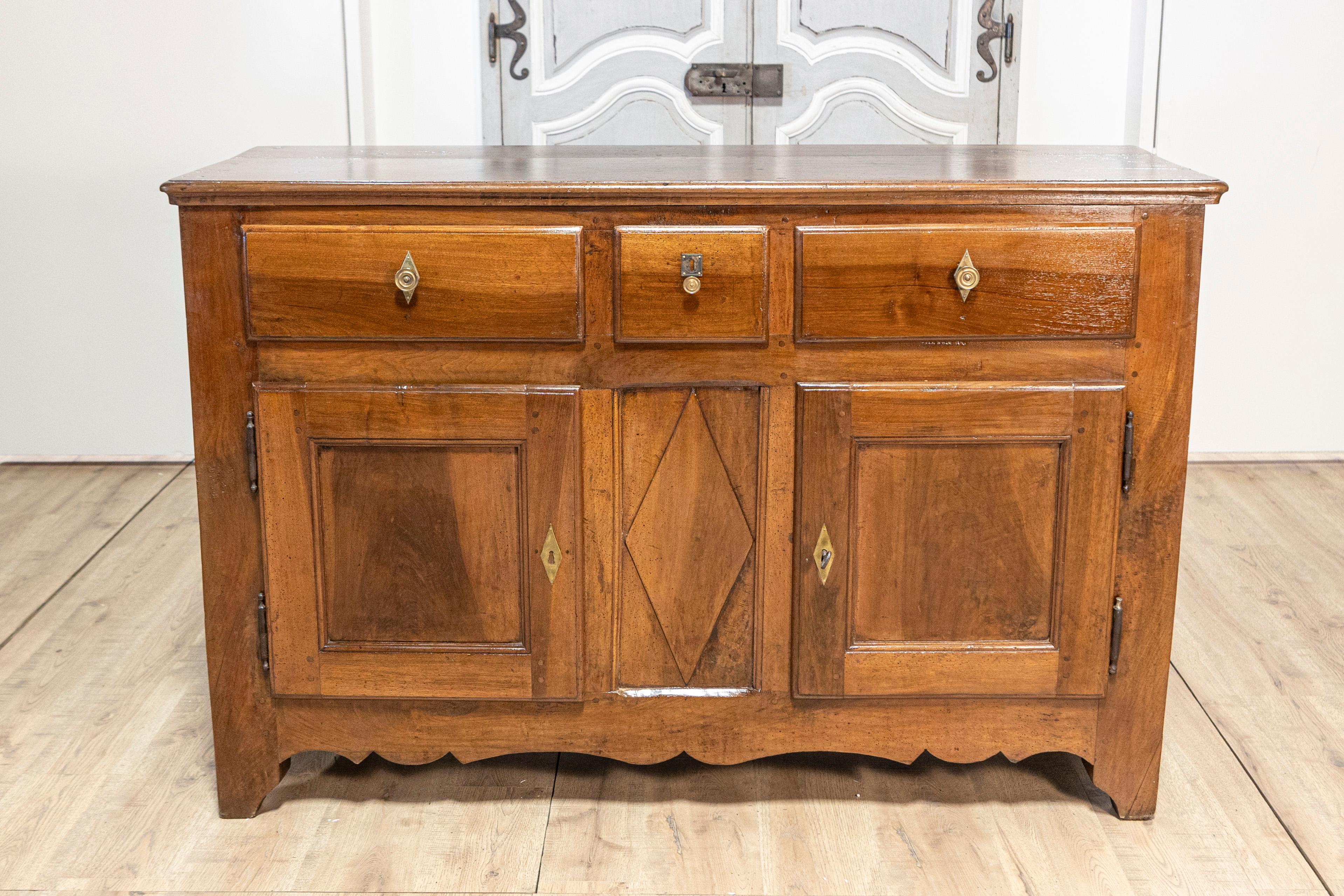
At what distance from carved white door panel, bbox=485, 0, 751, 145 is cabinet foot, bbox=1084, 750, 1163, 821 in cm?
215

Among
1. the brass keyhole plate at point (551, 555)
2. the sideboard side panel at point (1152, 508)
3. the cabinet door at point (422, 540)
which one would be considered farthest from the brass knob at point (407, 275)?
the sideboard side panel at point (1152, 508)

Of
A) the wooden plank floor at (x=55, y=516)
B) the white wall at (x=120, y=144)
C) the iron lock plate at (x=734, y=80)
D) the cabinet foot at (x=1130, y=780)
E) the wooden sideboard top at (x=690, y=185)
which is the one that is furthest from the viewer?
the iron lock plate at (x=734, y=80)

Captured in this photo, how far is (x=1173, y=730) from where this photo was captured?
2.34m

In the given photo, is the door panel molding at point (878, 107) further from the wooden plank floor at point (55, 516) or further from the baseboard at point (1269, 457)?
the wooden plank floor at point (55, 516)

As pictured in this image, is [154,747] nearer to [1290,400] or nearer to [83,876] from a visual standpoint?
[83,876]

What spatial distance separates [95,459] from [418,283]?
2.36 meters

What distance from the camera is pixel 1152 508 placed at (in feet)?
6.36

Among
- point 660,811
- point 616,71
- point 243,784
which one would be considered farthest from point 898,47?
point 243,784

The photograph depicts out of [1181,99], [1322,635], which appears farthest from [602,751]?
[1181,99]

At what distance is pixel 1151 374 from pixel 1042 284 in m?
0.21

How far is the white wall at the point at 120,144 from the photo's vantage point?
349 centimetres

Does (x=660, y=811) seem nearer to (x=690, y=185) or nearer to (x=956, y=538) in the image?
(x=956, y=538)

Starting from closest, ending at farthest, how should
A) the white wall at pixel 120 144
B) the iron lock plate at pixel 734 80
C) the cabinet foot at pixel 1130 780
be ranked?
the cabinet foot at pixel 1130 780 → the white wall at pixel 120 144 → the iron lock plate at pixel 734 80

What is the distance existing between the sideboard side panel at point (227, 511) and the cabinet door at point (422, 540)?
38mm
